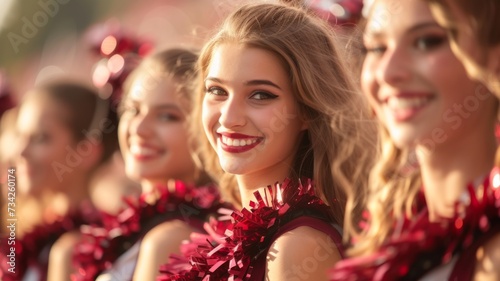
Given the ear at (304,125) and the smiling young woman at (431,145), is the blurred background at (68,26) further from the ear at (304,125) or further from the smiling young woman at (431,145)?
the smiling young woman at (431,145)

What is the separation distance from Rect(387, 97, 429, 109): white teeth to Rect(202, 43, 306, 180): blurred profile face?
2.67ft

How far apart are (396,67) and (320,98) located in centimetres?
88

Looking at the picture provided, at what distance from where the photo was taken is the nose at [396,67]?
→ 2.13 metres

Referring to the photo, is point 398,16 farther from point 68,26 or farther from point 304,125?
point 68,26

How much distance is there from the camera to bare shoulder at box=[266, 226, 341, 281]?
2.64m

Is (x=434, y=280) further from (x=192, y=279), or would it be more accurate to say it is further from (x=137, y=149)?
(x=137, y=149)

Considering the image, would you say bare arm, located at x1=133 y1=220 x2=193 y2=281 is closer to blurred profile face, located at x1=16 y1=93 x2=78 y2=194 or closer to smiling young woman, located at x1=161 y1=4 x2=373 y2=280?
smiling young woman, located at x1=161 y1=4 x2=373 y2=280

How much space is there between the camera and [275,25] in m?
3.07

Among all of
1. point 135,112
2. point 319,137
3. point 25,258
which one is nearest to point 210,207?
point 135,112

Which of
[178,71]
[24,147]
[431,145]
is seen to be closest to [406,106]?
[431,145]

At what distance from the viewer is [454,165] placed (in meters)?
2.18

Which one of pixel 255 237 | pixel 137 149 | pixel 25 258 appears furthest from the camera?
pixel 25 258

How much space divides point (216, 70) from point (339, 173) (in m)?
0.55

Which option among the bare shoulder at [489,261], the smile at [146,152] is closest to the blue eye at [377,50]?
the bare shoulder at [489,261]
